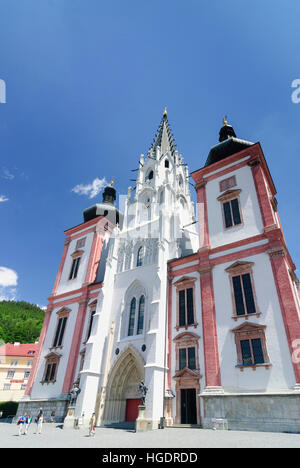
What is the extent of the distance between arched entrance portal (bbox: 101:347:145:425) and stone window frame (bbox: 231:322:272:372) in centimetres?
719

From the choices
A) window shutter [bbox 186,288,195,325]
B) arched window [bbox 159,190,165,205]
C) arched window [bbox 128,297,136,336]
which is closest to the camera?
window shutter [bbox 186,288,195,325]

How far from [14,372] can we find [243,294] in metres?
48.1

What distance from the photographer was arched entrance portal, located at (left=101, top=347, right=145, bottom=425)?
66.5 ft

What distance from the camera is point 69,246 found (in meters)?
34.5

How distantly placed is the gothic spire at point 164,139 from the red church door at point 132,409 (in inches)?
1147

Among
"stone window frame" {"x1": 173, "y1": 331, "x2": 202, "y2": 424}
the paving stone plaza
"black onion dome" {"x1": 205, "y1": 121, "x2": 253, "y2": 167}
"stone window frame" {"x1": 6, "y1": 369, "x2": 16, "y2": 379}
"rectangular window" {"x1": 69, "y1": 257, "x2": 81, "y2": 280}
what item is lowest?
the paving stone plaza

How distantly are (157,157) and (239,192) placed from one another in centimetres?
1569

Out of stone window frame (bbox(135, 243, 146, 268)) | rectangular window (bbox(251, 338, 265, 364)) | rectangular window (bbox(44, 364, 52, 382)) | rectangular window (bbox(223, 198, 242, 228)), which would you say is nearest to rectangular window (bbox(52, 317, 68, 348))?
rectangular window (bbox(44, 364, 52, 382))

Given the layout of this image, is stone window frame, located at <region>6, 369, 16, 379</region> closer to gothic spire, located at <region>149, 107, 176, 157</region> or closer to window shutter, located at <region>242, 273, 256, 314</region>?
gothic spire, located at <region>149, 107, 176, 157</region>

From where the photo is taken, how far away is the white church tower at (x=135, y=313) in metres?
19.6

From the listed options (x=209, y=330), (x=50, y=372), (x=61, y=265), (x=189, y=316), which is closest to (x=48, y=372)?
(x=50, y=372)

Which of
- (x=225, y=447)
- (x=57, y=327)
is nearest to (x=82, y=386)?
(x=57, y=327)

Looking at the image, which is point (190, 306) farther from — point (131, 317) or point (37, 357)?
point (37, 357)
